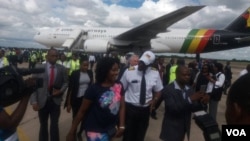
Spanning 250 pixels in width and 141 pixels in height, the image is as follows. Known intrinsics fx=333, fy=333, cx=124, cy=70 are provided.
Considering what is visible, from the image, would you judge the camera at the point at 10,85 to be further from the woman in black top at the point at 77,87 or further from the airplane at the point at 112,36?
the airplane at the point at 112,36

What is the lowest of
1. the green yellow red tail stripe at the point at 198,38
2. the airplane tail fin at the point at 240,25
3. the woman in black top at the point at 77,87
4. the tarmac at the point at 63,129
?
the tarmac at the point at 63,129

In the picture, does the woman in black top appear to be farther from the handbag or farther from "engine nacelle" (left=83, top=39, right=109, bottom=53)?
"engine nacelle" (left=83, top=39, right=109, bottom=53)

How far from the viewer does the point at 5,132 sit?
2826 millimetres

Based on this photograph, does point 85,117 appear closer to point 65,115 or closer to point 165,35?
point 65,115

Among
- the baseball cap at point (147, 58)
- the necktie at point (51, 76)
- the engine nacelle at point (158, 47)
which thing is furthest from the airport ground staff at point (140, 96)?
the engine nacelle at point (158, 47)

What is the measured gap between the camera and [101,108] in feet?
12.4

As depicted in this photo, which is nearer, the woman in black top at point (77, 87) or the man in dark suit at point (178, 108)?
the man in dark suit at point (178, 108)

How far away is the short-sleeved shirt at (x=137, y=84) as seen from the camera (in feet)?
17.9

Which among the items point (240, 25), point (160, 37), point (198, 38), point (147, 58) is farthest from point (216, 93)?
point (240, 25)

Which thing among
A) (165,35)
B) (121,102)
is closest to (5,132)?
(121,102)

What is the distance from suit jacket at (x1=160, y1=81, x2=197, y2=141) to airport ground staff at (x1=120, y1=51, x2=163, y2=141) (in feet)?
2.79

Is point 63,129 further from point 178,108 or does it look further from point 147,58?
point 178,108

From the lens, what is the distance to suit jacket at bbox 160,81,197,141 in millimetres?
4344

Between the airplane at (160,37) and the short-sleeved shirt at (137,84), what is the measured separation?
16.0 meters
